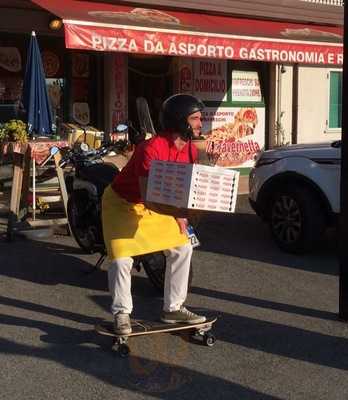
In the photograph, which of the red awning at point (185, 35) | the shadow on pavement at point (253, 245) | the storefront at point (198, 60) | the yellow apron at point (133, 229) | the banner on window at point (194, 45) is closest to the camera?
the yellow apron at point (133, 229)

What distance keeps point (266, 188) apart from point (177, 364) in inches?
144

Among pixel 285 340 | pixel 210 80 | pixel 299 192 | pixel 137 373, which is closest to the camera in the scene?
pixel 137 373

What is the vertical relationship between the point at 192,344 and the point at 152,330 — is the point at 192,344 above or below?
below

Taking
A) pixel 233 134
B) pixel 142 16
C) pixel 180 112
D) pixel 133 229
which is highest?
pixel 142 16

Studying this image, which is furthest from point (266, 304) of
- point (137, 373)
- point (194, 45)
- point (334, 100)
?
point (334, 100)

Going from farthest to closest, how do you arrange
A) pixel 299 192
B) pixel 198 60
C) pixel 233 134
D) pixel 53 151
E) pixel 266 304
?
1. pixel 233 134
2. pixel 198 60
3. pixel 53 151
4. pixel 299 192
5. pixel 266 304

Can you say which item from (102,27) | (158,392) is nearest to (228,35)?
(102,27)

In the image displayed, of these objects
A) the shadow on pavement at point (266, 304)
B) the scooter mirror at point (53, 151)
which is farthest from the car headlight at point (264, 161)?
the scooter mirror at point (53, 151)

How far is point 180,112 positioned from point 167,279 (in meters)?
1.15

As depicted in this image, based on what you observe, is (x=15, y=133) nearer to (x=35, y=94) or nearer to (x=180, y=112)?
(x=35, y=94)

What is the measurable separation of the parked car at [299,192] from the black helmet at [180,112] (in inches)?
118

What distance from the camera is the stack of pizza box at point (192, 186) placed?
4184 mm

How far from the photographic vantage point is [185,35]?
31.8ft

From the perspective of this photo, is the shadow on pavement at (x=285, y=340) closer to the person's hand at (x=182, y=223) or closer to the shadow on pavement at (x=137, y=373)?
the shadow on pavement at (x=137, y=373)
